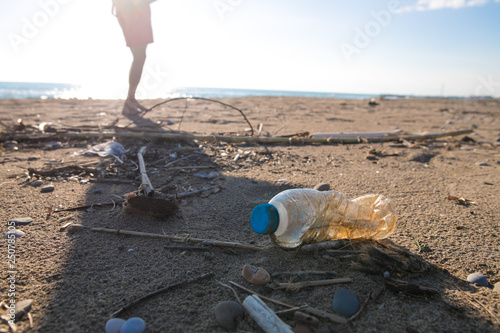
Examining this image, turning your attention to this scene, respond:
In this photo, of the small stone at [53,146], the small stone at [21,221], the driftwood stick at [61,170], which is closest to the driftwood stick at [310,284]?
the small stone at [21,221]

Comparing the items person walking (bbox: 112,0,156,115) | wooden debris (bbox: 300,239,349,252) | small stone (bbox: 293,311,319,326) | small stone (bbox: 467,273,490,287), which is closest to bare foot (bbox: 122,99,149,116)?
person walking (bbox: 112,0,156,115)

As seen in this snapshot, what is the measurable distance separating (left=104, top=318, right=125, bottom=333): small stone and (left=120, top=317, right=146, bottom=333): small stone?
0.07ft

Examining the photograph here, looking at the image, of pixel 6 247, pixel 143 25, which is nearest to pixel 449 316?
pixel 6 247

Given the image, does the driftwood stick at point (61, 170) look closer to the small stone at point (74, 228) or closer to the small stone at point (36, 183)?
the small stone at point (36, 183)

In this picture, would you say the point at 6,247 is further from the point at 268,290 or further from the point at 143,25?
the point at 143,25

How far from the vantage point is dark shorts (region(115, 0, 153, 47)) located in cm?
419

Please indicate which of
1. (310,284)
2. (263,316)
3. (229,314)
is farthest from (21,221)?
(310,284)

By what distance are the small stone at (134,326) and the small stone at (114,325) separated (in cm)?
2

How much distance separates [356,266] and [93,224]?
136 centimetres

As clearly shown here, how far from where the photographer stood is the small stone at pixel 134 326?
2.95ft

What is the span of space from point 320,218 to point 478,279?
0.66 metres

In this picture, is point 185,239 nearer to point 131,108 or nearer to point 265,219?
point 265,219

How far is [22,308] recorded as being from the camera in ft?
3.20

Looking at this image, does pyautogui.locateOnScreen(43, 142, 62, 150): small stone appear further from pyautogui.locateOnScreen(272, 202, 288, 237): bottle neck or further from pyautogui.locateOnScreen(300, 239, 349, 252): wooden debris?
pyautogui.locateOnScreen(300, 239, 349, 252): wooden debris
